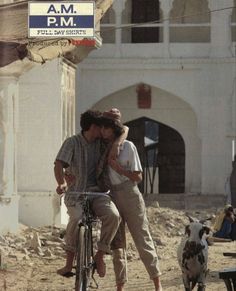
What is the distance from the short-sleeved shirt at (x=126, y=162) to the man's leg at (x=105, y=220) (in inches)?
11.7

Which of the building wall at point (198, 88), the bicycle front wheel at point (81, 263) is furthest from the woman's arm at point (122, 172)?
the building wall at point (198, 88)

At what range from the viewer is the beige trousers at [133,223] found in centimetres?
848

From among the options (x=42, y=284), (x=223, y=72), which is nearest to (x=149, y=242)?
(x=42, y=284)

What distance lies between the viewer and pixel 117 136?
27.3 feet

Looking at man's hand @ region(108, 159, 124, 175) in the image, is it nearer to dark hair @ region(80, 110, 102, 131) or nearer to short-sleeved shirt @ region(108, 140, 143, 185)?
short-sleeved shirt @ region(108, 140, 143, 185)

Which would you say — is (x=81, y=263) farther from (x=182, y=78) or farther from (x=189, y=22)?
(x=189, y=22)

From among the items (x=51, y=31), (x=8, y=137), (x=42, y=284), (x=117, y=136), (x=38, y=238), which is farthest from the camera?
(x=8, y=137)

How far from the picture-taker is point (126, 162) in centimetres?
835

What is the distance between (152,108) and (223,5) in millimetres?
3178

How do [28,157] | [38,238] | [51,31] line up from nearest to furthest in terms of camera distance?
[51,31] < [38,238] < [28,157]

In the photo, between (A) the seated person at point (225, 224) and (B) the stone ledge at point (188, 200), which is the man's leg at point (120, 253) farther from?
(B) the stone ledge at point (188, 200)

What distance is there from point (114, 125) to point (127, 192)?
584 mm

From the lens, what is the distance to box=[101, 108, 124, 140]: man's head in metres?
8.28

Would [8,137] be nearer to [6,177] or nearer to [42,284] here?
[6,177]
